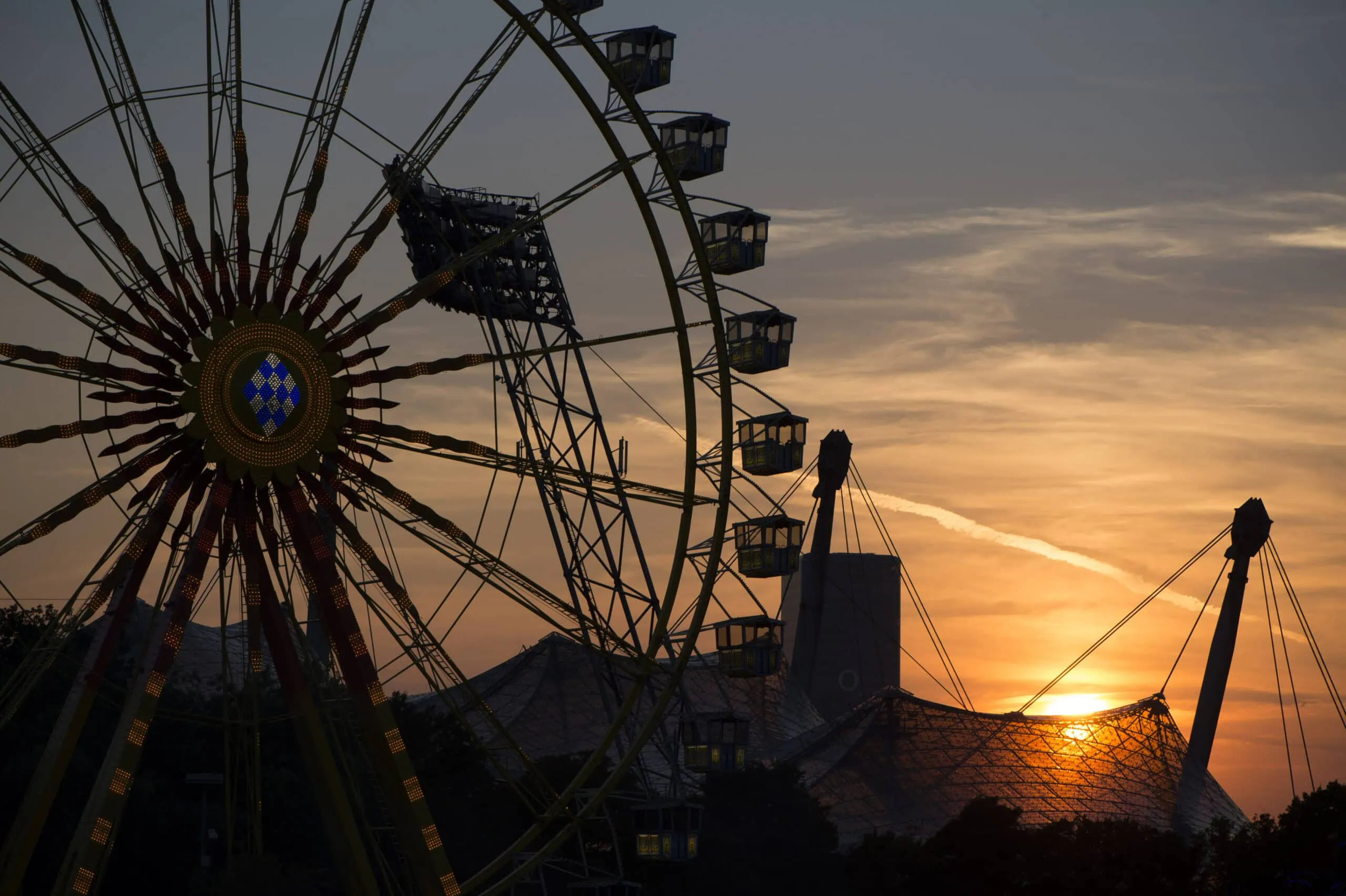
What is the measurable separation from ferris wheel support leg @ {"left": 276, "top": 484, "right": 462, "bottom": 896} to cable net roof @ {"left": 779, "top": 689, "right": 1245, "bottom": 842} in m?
100

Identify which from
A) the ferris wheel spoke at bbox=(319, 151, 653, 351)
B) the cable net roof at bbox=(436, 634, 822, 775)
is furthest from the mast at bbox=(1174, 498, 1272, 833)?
the ferris wheel spoke at bbox=(319, 151, 653, 351)

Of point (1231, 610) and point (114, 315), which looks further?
point (1231, 610)

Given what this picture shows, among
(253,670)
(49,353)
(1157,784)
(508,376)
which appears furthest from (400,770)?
(1157,784)

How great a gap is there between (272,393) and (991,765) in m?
111

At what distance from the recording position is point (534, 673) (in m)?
145

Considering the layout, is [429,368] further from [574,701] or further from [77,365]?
[574,701]

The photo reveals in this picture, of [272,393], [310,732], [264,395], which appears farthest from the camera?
[272,393]

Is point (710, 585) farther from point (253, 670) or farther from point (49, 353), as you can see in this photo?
point (49, 353)

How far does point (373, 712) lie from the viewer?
1097 inches

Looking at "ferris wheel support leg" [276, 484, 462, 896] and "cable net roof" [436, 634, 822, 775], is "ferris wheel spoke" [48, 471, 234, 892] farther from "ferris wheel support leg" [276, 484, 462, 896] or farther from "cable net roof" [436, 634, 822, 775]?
"cable net roof" [436, 634, 822, 775]

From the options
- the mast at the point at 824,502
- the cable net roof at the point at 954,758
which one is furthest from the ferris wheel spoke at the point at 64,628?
the cable net roof at the point at 954,758

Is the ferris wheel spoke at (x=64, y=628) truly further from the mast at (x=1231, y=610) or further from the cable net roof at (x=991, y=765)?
the cable net roof at (x=991, y=765)

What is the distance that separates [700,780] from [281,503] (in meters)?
82.0

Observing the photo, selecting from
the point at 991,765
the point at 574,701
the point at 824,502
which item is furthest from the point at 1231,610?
the point at 574,701
